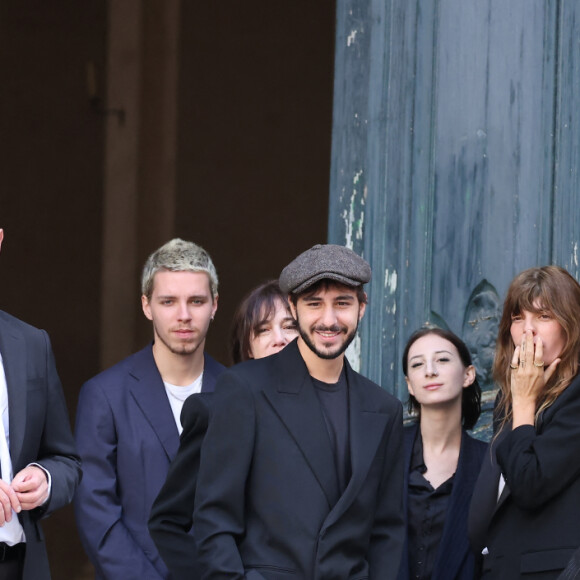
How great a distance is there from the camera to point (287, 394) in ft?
10.1

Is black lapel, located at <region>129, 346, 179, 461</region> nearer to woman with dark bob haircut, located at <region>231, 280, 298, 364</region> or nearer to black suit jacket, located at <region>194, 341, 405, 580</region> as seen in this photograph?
woman with dark bob haircut, located at <region>231, 280, 298, 364</region>

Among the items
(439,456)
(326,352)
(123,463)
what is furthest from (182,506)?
(439,456)

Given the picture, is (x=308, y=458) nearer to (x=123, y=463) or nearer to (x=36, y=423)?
(x=36, y=423)

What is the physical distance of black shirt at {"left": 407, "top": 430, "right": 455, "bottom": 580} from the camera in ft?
12.5

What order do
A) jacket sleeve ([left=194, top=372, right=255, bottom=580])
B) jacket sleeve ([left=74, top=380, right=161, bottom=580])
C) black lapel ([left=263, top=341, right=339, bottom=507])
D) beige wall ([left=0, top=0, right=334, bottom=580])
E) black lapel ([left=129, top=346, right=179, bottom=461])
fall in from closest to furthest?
jacket sleeve ([left=194, top=372, right=255, bottom=580]) < black lapel ([left=263, top=341, right=339, bottom=507]) < jacket sleeve ([left=74, top=380, right=161, bottom=580]) < black lapel ([left=129, top=346, right=179, bottom=461]) < beige wall ([left=0, top=0, right=334, bottom=580])

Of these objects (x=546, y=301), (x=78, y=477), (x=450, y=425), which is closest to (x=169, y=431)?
(x=78, y=477)

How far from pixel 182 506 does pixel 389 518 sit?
50cm

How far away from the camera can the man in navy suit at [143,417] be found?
12.4 feet

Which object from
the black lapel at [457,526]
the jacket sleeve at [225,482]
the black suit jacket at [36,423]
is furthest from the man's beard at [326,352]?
the black lapel at [457,526]

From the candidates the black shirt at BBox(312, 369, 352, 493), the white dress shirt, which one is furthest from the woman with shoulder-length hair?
the white dress shirt

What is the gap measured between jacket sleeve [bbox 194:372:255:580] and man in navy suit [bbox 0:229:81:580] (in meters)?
0.42

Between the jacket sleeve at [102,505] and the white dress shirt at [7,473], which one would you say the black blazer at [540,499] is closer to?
the jacket sleeve at [102,505]

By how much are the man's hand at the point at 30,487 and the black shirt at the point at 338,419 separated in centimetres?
69

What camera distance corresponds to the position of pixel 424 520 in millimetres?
3844
